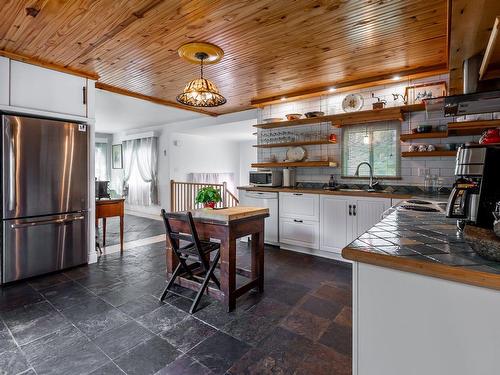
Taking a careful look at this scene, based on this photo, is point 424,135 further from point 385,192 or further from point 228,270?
point 228,270

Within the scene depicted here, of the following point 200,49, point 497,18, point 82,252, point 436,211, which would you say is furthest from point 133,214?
point 497,18

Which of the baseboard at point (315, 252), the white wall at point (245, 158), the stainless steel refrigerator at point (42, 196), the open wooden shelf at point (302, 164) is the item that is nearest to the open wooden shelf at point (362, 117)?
the open wooden shelf at point (302, 164)

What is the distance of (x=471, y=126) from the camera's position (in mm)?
2953

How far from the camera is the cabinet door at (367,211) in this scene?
3.37 metres

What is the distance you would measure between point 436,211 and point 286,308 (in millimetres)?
1477

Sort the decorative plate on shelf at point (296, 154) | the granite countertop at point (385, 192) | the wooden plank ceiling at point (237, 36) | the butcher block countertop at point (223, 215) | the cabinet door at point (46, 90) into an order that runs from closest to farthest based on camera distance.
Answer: the wooden plank ceiling at point (237, 36) → the butcher block countertop at point (223, 215) → the cabinet door at point (46, 90) → the granite countertop at point (385, 192) → the decorative plate on shelf at point (296, 154)

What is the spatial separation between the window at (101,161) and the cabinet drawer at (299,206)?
22.9ft

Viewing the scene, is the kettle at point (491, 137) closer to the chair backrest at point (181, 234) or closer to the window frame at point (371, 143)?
the window frame at point (371, 143)

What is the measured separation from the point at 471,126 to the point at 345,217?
1682 millimetres

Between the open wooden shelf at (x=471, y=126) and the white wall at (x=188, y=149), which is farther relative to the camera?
the white wall at (x=188, y=149)

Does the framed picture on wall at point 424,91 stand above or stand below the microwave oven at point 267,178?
above

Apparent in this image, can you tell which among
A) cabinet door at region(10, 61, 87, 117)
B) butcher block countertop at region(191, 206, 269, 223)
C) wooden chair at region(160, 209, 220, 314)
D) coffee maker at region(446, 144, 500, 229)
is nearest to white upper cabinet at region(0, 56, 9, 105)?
cabinet door at region(10, 61, 87, 117)

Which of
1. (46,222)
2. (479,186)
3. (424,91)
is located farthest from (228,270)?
(424,91)

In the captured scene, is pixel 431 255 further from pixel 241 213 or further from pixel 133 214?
pixel 133 214
